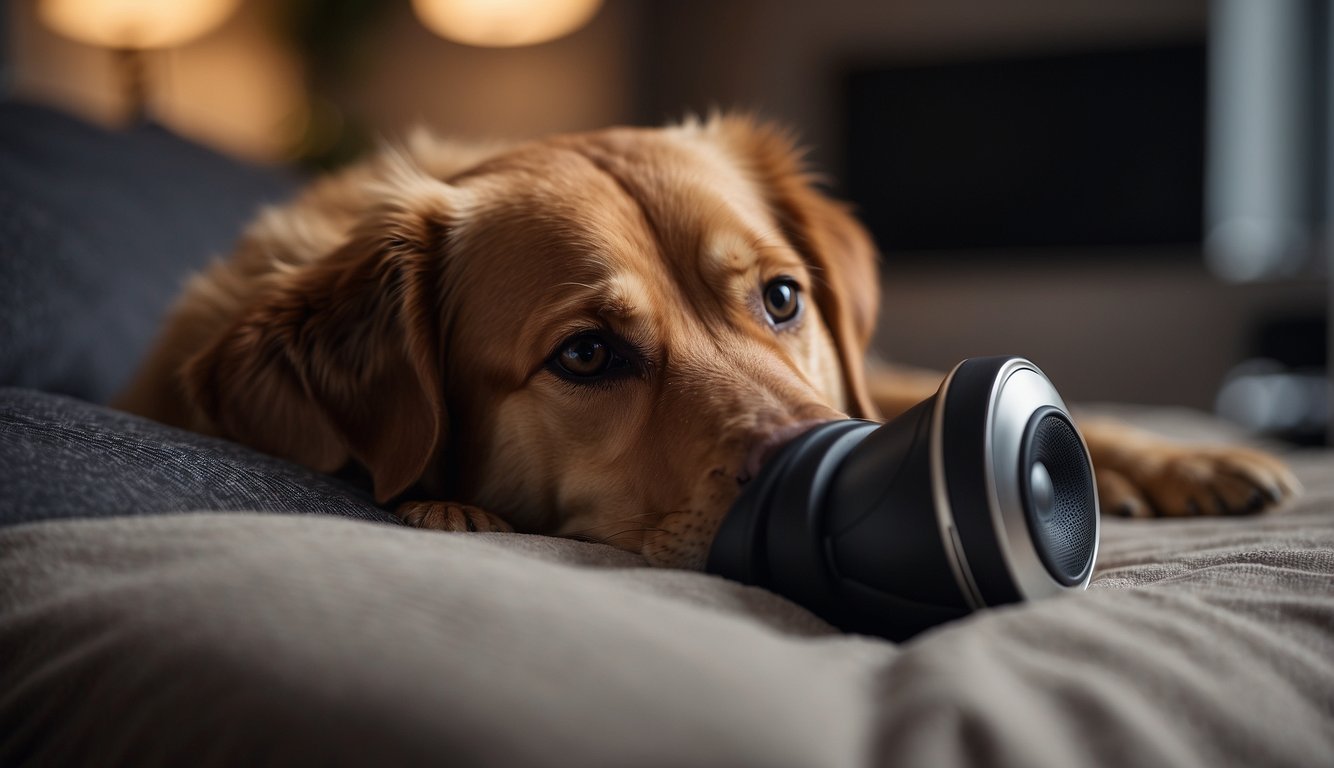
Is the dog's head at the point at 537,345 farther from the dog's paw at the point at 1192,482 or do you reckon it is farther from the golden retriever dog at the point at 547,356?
the dog's paw at the point at 1192,482

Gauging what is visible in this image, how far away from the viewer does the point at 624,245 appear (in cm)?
150

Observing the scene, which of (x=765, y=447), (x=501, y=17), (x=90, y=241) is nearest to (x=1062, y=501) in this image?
(x=765, y=447)

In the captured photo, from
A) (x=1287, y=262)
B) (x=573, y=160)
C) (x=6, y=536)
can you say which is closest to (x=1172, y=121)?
(x=1287, y=262)

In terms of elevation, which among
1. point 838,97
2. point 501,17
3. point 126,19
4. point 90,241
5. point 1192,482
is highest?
point 501,17

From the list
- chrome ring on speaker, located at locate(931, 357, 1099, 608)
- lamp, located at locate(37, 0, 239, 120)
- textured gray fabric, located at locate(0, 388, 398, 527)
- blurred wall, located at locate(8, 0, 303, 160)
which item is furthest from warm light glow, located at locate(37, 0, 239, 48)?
chrome ring on speaker, located at locate(931, 357, 1099, 608)

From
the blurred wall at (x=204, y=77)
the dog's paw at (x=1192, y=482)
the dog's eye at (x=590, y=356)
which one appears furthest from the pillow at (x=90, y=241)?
the blurred wall at (x=204, y=77)

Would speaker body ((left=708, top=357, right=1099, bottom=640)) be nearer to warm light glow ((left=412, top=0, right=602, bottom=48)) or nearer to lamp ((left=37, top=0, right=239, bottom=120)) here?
lamp ((left=37, top=0, right=239, bottom=120))

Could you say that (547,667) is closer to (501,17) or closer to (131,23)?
(131,23)

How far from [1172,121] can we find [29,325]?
22.4 ft

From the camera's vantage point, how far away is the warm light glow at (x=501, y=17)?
16.5 ft

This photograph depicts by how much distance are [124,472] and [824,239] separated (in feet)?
4.34

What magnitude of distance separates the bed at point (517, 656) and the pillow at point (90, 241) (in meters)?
0.69

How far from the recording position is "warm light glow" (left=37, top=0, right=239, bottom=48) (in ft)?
13.4

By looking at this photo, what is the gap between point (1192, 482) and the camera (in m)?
1.69
